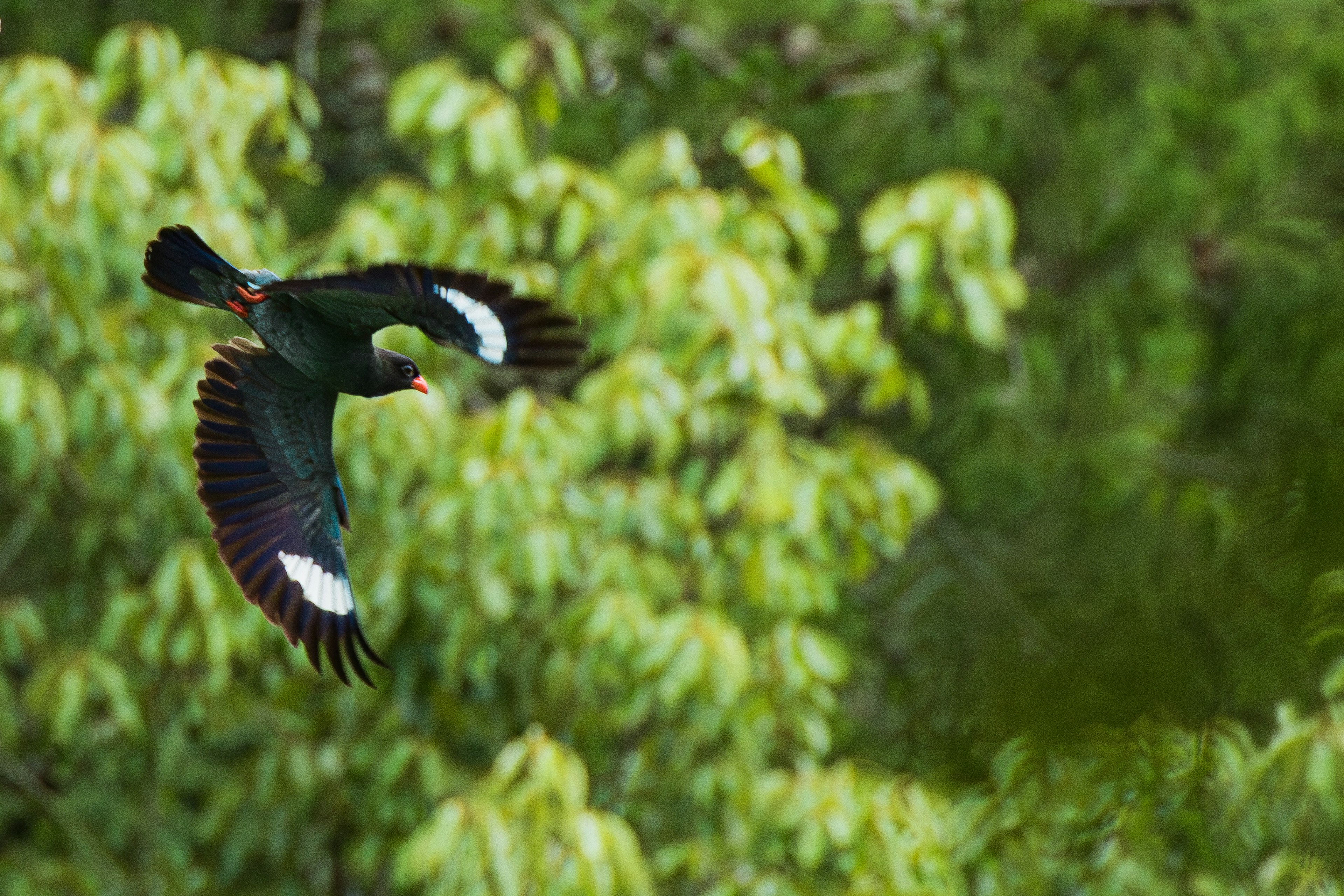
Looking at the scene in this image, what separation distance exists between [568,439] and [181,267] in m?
1.57

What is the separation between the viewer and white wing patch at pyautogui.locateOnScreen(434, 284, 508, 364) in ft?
4.07

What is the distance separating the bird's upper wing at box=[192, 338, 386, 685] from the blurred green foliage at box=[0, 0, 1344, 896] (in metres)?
0.98

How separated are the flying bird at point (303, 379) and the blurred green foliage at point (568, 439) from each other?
999mm

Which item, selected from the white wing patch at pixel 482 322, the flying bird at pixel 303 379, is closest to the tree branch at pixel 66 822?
the flying bird at pixel 303 379

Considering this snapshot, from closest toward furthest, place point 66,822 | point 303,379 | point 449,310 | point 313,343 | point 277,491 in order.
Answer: point 449,310, point 313,343, point 303,379, point 277,491, point 66,822

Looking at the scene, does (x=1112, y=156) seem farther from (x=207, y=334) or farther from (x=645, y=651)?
(x=207, y=334)

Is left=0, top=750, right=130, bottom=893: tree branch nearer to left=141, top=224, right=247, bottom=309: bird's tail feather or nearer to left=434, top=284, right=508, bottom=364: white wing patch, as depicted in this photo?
left=141, top=224, right=247, bottom=309: bird's tail feather

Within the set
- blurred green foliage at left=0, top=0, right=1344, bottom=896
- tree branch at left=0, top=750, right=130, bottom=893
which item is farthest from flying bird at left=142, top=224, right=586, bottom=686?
tree branch at left=0, top=750, right=130, bottom=893

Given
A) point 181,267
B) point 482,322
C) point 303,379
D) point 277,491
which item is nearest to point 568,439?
point 277,491

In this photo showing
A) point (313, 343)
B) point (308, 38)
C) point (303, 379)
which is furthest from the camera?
point (308, 38)

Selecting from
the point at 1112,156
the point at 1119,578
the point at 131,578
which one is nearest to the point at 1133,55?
the point at 1112,156

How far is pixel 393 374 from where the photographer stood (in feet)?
4.91

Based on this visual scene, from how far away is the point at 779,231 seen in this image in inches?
127

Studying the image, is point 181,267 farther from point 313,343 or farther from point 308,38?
point 308,38
